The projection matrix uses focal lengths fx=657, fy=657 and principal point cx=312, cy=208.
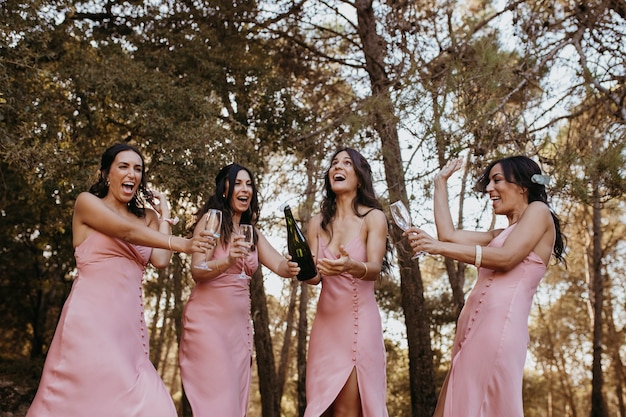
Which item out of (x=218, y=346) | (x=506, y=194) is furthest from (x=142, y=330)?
(x=506, y=194)

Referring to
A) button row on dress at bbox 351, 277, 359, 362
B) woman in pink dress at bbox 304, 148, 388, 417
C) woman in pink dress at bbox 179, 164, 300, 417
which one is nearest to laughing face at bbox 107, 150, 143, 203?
woman in pink dress at bbox 179, 164, 300, 417

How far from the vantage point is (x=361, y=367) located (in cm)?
407

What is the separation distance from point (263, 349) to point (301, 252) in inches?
297

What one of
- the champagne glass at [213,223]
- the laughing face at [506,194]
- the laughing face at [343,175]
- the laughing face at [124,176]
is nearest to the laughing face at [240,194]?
the laughing face at [343,175]

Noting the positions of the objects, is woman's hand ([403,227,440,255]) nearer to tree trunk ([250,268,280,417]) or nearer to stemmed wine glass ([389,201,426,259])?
stemmed wine glass ([389,201,426,259])

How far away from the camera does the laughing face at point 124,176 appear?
4.30 m

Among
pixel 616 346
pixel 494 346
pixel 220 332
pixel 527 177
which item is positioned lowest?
pixel 494 346

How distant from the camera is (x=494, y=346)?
3.67m

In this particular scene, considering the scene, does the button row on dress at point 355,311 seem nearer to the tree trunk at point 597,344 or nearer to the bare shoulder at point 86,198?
the bare shoulder at point 86,198

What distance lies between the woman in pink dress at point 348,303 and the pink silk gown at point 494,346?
50 centimetres

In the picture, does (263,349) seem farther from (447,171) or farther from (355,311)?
(447,171)

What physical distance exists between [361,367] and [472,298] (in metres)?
0.80

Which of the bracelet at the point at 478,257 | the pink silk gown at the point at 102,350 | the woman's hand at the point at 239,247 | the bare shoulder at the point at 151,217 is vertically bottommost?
the pink silk gown at the point at 102,350

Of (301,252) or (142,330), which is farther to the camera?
(301,252)
